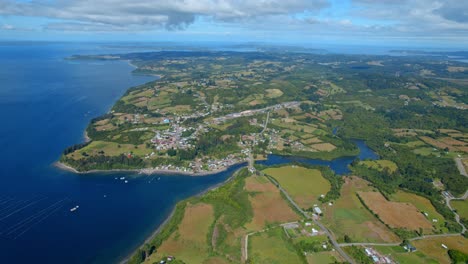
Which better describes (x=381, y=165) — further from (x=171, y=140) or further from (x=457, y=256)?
(x=171, y=140)

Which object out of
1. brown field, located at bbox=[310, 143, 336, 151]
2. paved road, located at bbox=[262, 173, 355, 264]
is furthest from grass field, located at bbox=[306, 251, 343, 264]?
brown field, located at bbox=[310, 143, 336, 151]

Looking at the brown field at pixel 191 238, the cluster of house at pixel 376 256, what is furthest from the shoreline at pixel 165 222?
the cluster of house at pixel 376 256

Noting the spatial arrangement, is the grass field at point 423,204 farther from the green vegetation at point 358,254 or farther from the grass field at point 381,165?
the green vegetation at point 358,254

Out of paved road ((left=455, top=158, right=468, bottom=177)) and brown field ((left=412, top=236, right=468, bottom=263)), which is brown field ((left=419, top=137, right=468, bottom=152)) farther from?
brown field ((left=412, top=236, right=468, bottom=263))

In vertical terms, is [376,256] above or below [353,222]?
below

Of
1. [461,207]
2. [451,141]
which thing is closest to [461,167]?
[451,141]

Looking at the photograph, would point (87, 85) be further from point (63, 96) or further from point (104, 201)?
point (104, 201)
